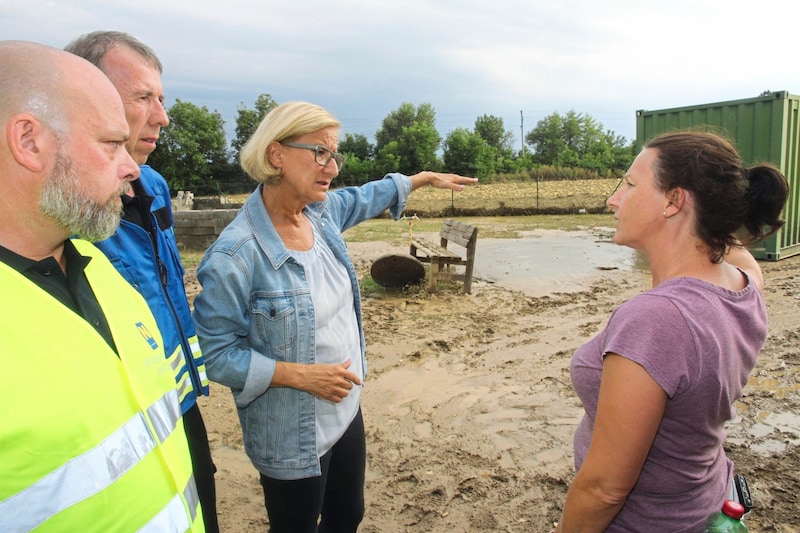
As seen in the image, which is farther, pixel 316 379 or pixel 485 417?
pixel 485 417

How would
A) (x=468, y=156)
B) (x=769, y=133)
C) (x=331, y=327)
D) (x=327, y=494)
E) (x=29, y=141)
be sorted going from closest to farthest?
1. (x=29, y=141)
2. (x=331, y=327)
3. (x=327, y=494)
4. (x=769, y=133)
5. (x=468, y=156)

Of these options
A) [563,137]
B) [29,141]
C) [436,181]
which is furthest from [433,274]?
[563,137]

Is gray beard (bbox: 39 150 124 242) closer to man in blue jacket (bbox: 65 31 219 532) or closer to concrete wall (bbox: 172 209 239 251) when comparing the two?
man in blue jacket (bbox: 65 31 219 532)

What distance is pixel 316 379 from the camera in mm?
1993

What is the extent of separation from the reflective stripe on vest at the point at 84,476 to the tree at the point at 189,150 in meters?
50.5

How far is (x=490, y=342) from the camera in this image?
5.89 metres

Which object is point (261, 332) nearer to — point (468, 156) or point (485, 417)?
A: point (485, 417)

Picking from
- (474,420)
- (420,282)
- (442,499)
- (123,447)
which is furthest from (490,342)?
(123,447)

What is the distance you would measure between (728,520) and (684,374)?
51 cm

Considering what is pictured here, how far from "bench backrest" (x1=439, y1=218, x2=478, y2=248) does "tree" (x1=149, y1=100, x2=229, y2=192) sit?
43.8 metres

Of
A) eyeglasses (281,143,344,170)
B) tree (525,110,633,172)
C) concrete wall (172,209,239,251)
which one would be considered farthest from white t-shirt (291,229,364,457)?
tree (525,110,633,172)

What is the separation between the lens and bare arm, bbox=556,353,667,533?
1.31 metres

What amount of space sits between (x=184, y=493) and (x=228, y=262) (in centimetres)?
86

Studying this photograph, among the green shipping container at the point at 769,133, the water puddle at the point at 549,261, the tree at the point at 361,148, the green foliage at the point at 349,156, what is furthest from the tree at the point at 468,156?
the green shipping container at the point at 769,133
